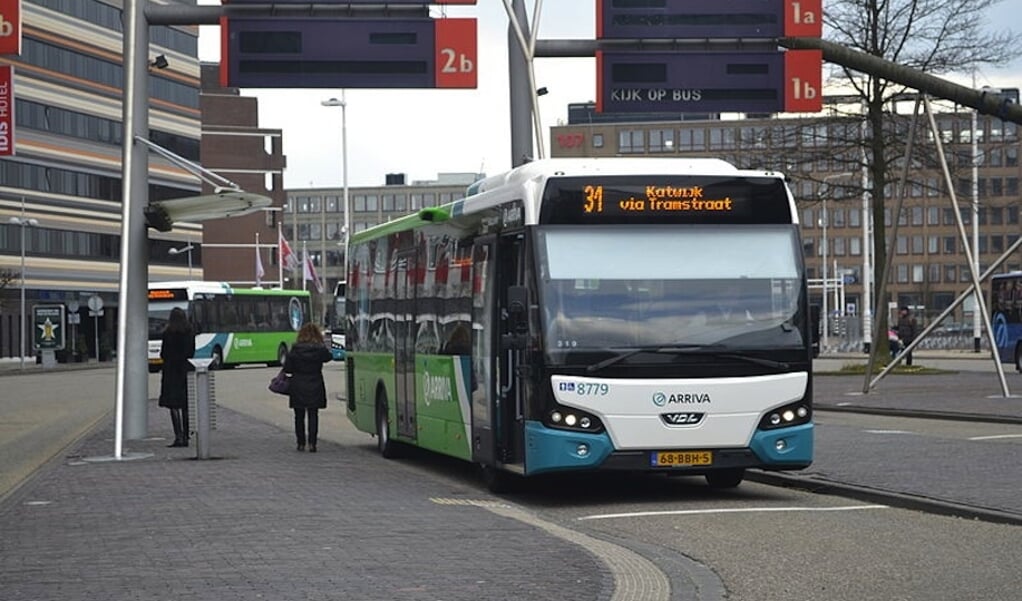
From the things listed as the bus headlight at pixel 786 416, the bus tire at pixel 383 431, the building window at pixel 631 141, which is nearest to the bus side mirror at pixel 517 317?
the bus headlight at pixel 786 416

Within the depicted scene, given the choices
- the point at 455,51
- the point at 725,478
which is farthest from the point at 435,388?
the point at 455,51

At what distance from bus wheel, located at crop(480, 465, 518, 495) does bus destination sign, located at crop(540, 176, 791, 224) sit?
2.59 m

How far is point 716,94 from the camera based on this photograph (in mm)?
23906

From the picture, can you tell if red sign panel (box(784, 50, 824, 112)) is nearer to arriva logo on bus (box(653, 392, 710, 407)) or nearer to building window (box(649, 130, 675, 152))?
arriva logo on bus (box(653, 392, 710, 407))

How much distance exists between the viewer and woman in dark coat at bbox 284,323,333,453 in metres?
22.0

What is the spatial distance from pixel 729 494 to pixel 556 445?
6.96 feet

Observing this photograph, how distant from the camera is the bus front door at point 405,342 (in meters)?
19.9

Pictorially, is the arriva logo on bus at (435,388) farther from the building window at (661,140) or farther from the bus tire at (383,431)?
the building window at (661,140)

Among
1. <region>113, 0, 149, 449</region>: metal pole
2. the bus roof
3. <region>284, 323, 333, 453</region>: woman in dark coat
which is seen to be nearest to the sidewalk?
<region>113, 0, 149, 449</region>: metal pole

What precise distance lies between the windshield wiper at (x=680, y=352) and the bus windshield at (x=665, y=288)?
0.14ft

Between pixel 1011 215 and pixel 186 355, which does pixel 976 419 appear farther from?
pixel 1011 215

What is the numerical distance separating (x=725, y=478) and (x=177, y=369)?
9.30 m

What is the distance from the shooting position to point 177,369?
920 inches

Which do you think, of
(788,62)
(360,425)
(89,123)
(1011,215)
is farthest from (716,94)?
(1011,215)
